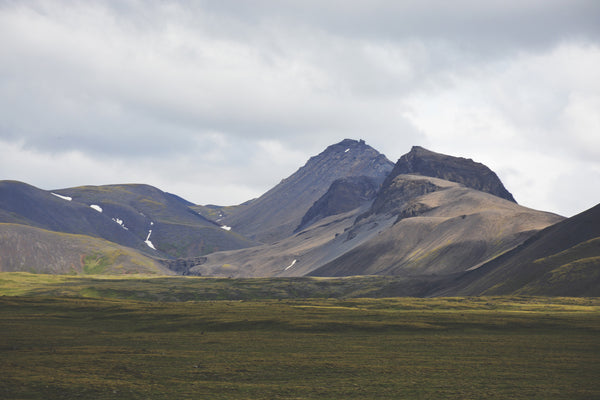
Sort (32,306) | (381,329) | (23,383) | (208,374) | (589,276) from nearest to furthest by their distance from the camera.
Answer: (23,383)
(208,374)
(381,329)
(32,306)
(589,276)

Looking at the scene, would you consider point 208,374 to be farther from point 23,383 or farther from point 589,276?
point 589,276

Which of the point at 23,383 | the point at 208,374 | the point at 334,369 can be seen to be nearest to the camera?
the point at 23,383

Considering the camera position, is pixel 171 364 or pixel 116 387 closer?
pixel 116 387

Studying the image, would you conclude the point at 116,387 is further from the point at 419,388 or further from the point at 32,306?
the point at 32,306

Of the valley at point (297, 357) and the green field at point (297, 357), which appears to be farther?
the valley at point (297, 357)

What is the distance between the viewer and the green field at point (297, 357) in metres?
43.8

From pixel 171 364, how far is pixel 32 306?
292 ft

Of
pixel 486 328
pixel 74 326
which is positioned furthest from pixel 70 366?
pixel 486 328

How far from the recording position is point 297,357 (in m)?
60.7

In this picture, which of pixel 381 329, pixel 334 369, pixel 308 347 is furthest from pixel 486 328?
pixel 334 369

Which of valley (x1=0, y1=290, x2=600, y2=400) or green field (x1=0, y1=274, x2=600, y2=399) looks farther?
valley (x1=0, y1=290, x2=600, y2=400)

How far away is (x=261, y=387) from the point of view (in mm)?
44875

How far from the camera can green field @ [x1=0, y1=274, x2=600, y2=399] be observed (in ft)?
144

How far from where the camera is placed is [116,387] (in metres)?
43.8
